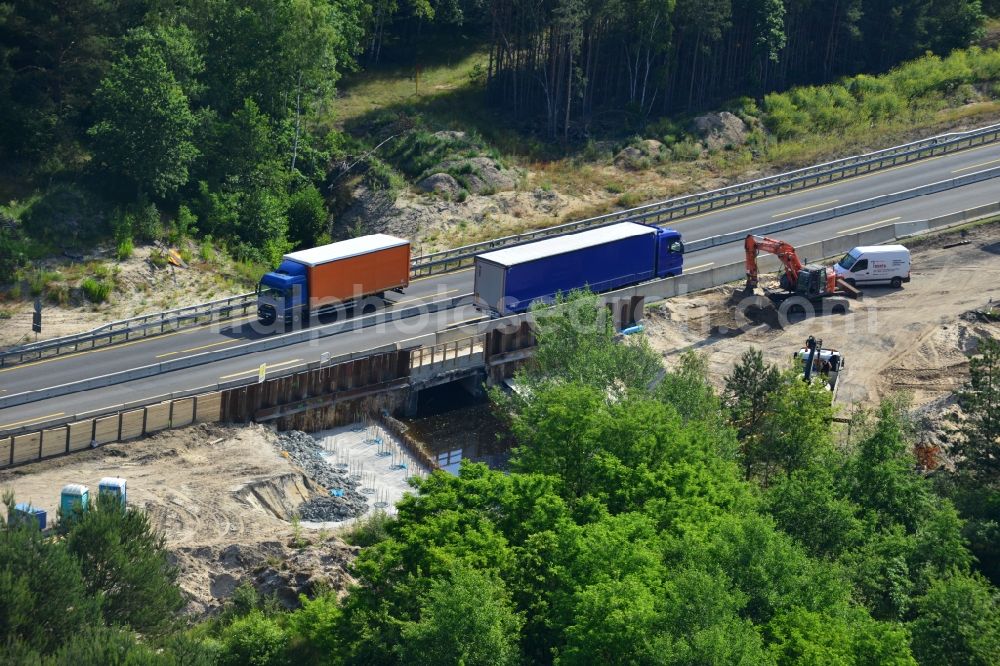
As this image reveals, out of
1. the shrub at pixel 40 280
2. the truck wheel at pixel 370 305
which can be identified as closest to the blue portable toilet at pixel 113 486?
the truck wheel at pixel 370 305

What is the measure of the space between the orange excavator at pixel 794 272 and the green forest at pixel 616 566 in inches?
762

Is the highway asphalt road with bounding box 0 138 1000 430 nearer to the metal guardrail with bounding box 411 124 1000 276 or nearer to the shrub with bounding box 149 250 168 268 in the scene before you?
the metal guardrail with bounding box 411 124 1000 276

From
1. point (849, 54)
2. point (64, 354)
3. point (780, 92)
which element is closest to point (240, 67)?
point (64, 354)

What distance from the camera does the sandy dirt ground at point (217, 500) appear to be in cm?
4472

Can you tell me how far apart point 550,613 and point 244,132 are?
5022cm

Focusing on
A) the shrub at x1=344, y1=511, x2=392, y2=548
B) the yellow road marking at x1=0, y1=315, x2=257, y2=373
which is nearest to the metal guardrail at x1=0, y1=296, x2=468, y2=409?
the yellow road marking at x1=0, y1=315, x2=257, y2=373

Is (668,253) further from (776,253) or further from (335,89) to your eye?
(335,89)

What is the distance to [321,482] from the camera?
5206cm

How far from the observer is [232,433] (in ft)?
176

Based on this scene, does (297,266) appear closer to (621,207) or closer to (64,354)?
(64,354)

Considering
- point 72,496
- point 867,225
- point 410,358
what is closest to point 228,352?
point 410,358

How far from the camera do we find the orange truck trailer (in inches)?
2351

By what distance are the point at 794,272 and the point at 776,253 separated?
4.49 feet

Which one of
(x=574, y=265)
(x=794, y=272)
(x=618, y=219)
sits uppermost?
(x=574, y=265)
